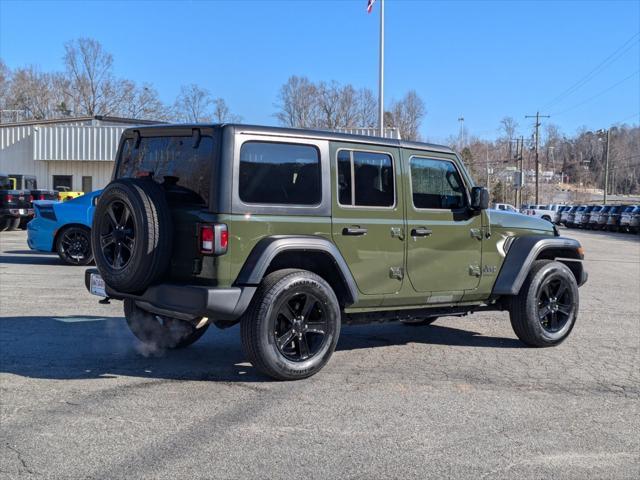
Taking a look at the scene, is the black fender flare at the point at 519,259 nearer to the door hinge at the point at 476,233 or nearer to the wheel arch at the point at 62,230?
the door hinge at the point at 476,233

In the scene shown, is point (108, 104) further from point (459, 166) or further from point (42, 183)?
point (459, 166)

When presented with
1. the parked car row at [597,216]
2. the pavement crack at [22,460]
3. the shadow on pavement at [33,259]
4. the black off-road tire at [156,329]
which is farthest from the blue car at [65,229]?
the parked car row at [597,216]

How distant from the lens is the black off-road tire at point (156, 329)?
6.38 metres

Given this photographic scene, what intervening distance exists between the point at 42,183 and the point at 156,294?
121 ft

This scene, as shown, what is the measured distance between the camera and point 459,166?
6.65 m

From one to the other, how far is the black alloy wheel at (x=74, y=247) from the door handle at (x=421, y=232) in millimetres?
9304

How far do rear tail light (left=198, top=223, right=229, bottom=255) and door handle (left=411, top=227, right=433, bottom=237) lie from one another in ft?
6.21

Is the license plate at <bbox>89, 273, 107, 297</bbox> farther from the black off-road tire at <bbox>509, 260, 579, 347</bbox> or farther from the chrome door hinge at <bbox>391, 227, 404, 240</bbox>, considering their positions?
the black off-road tire at <bbox>509, 260, 579, 347</bbox>

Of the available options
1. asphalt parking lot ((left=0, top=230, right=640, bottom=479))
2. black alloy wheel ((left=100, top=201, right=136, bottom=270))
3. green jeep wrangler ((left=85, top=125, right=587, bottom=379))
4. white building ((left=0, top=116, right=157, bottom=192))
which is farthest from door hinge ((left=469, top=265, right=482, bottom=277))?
white building ((left=0, top=116, right=157, bottom=192))

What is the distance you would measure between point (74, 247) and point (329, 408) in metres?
10.2

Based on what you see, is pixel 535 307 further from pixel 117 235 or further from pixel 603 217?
pixel 603 217

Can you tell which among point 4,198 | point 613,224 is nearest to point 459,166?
point 4,198

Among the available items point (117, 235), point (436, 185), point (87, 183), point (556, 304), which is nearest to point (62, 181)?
point (87, 183)

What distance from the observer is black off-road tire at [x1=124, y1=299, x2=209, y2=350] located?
6.38 m
